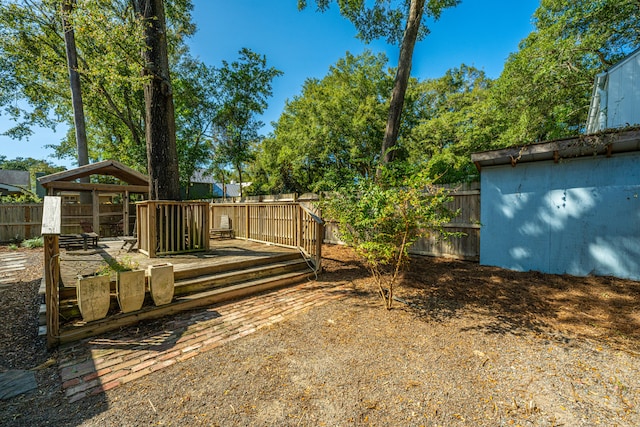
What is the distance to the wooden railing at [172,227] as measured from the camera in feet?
17.7

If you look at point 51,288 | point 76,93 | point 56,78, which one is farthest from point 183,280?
point 56,78

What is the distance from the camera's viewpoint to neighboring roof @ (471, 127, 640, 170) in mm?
4609

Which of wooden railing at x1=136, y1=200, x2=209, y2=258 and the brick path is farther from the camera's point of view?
wooden railing at x1=136, y1=200, x2=209, y2=258

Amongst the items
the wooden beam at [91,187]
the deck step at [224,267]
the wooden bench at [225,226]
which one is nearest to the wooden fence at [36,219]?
the wooden beam at [91,187]

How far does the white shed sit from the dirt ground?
5.14 metres

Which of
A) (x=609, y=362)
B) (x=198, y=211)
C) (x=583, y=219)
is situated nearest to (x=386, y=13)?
(x=583, y=219)

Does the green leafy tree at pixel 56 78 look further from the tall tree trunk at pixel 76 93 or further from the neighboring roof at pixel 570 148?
the neighboring roof at pixel 570 148

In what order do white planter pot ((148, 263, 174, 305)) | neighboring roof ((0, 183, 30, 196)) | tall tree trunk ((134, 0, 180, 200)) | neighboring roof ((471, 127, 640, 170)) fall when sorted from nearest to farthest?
white planter pot ((148, 263, 174, 305)) < neighboring roof ((471, 127, 640, 170)) < tall tree trunk ((134, 0, 180, 200)) < neighboring roof ((0, 183, 30, 196))

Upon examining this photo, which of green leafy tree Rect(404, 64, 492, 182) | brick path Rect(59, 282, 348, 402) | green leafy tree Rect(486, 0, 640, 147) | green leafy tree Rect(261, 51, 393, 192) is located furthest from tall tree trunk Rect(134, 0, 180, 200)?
green leafy tree Rect(486, 0, 640, 147)

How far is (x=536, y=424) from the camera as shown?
188cm

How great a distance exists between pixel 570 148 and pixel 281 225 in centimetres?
640

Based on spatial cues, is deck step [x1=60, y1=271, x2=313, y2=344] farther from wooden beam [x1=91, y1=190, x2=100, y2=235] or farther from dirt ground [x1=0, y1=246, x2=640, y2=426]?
wooden beam [x1=91, y1=190, x2=100, y2=235]

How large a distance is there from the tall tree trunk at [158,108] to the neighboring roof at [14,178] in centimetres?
2678

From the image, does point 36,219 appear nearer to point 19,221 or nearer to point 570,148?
point 19,221
